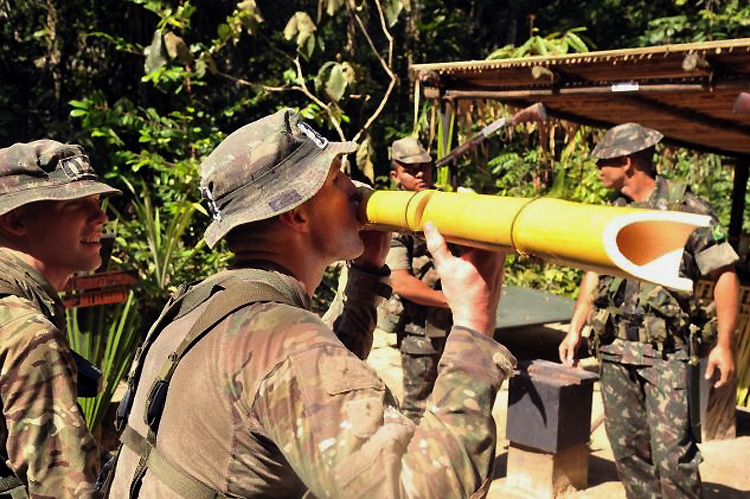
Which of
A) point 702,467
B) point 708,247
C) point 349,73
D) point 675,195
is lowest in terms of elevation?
point 702,467

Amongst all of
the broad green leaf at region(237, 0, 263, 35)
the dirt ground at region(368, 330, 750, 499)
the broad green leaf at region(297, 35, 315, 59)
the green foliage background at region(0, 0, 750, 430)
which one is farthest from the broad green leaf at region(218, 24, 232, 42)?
the dirt ground at region(368, 330, 750, 499)

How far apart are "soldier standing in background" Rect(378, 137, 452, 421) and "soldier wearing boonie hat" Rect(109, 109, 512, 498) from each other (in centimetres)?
288

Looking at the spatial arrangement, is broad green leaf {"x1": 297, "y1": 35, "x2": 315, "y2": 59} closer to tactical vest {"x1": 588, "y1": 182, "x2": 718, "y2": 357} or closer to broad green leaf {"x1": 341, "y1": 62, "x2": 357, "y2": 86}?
broad green leaf {"x1": 341, "y1": 62, "x2": 357, "y2": 86}

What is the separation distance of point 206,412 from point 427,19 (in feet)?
45.8

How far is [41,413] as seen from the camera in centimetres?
207

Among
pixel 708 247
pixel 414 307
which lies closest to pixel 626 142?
pixel 708 247

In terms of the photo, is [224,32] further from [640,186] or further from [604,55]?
[640,186]

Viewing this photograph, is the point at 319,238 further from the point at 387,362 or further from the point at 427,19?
the point at 427,19

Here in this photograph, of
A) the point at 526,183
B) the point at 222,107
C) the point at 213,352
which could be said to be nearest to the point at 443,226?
the point at 213,352

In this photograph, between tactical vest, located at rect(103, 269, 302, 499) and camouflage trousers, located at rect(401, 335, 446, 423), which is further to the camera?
camouflage trousers, located at rect(401, 335, 446, 423)

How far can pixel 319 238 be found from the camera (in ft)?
5.86

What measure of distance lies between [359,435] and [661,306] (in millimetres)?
3108

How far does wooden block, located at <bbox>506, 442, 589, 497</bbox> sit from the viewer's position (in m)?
4.85

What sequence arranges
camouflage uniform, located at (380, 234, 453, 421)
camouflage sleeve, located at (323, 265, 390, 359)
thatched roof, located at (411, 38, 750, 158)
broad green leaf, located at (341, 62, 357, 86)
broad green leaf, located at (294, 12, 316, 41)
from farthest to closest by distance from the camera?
broad green leaf, located at (341, 62, 357, 86)
broad green leaf, located at (294, 12, 316, 41)
thatched roof, located at (411, 38, 750, 158)
camouflage uniform, located at (380, 234, 453, 421)
camouflage sleeve, located at (323, 265, 390, 359)
